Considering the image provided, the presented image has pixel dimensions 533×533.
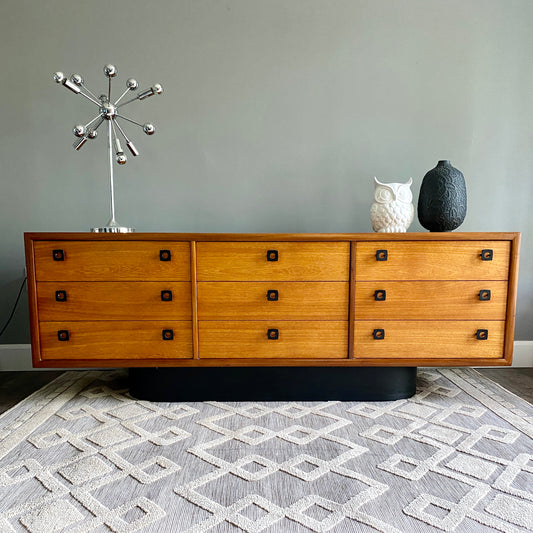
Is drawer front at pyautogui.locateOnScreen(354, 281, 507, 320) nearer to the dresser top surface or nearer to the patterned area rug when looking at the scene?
the dresser top surface

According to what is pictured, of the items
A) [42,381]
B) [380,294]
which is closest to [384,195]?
[380,294]

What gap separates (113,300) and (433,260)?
1.25 m

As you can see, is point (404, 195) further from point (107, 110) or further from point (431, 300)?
point (107, 110)

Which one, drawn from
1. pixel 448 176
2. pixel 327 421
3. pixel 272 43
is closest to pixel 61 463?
pixel 327 421

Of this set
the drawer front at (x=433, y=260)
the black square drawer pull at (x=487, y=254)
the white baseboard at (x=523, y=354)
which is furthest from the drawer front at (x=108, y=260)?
the white baseboard at (x=523, y=354)

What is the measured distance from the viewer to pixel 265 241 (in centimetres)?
146

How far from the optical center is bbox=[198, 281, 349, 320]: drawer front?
148cm

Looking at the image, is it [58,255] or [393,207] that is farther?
[393,207]

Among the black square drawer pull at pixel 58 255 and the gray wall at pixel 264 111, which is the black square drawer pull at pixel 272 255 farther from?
the black square drawer pull at pixel 58 255

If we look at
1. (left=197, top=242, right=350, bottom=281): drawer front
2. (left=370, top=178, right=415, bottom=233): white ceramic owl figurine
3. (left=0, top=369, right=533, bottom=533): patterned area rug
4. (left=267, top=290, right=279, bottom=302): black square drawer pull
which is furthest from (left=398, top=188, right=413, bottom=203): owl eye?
(left=0, top=369, right=533, bottom=533): patterned area rug

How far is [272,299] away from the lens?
148cm

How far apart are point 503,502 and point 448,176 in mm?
1168

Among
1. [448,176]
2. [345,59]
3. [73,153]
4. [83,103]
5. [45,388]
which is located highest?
[345,59]

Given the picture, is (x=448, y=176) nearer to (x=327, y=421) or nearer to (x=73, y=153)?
(x=327, y=421)
